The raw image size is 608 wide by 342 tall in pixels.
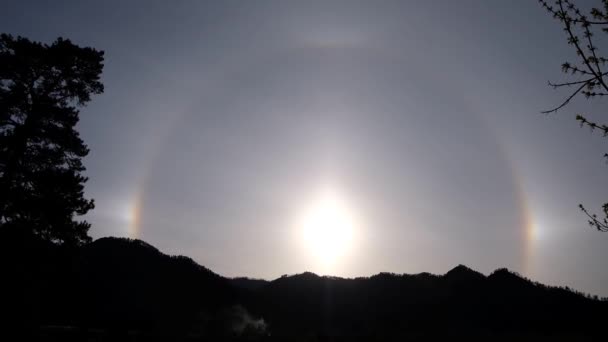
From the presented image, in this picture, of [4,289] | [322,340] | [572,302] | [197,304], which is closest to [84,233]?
[4,289]

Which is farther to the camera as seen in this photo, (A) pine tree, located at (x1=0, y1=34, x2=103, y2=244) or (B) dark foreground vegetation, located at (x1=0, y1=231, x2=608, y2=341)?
(B) dark foreground vegetation, located at (x1=0, y1=231, x2=608, y2=341)

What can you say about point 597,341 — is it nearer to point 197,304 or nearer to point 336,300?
point 336,300

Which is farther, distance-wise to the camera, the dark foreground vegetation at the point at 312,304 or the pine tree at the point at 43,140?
the dark foreground vegetation at the point at 312,304

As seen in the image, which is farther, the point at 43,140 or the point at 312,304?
the point at 312,304
